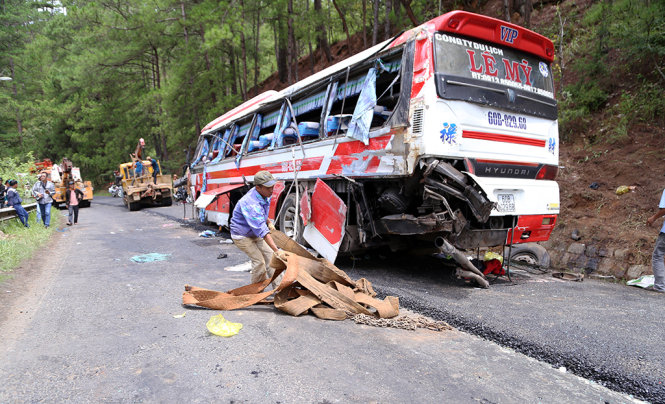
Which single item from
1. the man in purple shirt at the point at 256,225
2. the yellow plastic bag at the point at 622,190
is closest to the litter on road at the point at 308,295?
the man in purple shirt at the point at 256,225

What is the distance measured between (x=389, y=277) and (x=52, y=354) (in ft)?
12.7

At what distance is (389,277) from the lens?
5.65 meters

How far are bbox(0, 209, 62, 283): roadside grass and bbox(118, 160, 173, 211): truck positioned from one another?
5.46 meters

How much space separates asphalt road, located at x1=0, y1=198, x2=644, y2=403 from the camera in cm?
255

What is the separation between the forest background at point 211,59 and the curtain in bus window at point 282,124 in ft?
20.6

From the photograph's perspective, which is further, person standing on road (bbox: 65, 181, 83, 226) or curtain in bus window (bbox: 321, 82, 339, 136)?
person standing on road (bbox: 65, 181, 83, 226)

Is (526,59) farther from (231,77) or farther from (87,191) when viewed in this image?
(87,191)

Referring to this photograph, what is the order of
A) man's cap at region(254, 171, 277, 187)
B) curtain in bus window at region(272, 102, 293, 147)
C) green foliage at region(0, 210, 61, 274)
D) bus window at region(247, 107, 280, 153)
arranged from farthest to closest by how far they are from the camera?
bus window at region(247, 107, 280, 153), curtain in bus window at region(272, 102, 293, 147), green foliage at region(0, 210, 61, 274), man's cap at region(254, 171, 277, 187)

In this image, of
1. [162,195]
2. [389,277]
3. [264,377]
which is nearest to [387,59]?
[389,277]

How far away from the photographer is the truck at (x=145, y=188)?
18.5 meters

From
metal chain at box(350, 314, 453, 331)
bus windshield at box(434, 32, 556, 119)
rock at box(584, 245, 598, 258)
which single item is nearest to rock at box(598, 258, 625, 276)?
rock at box(584, 245, 598, 258)

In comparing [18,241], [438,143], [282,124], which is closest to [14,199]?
[18,241]

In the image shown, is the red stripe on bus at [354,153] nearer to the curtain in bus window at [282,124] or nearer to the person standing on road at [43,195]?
the curtain in bus window at [282,124]

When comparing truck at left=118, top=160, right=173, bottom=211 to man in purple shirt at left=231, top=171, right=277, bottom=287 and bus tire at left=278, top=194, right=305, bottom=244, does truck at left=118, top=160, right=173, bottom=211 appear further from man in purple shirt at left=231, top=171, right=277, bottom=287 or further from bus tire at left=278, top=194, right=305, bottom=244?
man in purple shirt at left=231, top=171, right=277, bottom=287
